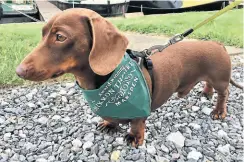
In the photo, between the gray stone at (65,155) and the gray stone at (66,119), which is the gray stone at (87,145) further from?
the gray stone at (66,119)

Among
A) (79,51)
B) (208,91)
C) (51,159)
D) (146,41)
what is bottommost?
(51,159)

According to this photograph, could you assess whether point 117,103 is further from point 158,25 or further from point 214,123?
point 158,25

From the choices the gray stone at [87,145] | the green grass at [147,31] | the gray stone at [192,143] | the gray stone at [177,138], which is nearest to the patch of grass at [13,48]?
the green grass at [147,31]

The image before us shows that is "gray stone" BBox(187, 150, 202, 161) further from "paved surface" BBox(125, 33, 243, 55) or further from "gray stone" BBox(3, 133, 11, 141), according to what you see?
"paved surface" BBox(125, 33, 243, 55)

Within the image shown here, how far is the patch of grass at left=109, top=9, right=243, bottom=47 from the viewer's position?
18.6ft

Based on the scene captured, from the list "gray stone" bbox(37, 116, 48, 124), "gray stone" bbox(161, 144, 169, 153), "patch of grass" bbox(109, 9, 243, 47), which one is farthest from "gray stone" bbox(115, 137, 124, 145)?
"patch of grass" bbox(109, 9, 243, 47)

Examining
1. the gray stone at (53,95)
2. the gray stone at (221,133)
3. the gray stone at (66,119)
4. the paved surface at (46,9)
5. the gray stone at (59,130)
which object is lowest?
the gray stone at (221,133)

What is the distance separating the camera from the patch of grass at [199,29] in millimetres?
5668

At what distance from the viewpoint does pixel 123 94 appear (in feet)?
8.17

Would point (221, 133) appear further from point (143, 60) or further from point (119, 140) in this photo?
point (143, 60)

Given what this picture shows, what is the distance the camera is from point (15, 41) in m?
5.29

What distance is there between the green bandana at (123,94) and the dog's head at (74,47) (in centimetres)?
24

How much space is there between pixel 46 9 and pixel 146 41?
4302 mm

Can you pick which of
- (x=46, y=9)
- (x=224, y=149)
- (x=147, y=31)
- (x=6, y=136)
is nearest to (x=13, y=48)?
(x=6, y=136)
